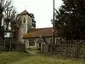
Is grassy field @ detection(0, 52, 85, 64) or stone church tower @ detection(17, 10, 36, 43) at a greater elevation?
stone church tower @ detection(17, 10, 36, 43)

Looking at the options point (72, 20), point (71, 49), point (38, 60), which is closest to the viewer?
point (38, 60)

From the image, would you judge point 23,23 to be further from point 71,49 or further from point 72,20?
point 71,49

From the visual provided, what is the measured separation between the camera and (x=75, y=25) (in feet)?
98.4

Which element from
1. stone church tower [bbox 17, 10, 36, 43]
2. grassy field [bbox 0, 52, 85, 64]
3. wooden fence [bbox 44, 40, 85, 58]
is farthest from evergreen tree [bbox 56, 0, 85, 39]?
stone church tower [bbox 17, 10, 36, 43]

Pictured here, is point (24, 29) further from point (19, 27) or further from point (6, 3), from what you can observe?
point (6, 3)

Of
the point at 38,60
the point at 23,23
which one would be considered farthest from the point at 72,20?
the point at 23,23

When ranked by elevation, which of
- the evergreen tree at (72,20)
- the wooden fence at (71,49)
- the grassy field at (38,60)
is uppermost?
the evergreen tree at (72,20)

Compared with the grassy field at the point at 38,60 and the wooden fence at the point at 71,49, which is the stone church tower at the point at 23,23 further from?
the grassy field at the point at 38,60

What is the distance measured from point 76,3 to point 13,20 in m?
36.4

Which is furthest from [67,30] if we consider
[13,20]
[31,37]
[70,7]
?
[13,20]

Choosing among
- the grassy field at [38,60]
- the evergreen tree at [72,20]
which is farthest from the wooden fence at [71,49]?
the evergreen tree at [72,20]

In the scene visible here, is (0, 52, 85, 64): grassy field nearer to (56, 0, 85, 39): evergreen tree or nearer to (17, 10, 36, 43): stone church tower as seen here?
(56, 0, 85, 39): evergreen tree

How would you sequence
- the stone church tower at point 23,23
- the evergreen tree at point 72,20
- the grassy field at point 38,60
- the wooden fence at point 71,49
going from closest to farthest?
the grassy field at point 38,60
the wooden fence at point 71,49
the evergreen tree at point 72,20
the stone church tower at point 23,23

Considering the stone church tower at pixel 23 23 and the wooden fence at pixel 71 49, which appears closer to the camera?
the wooden fence at pixel 71 49
